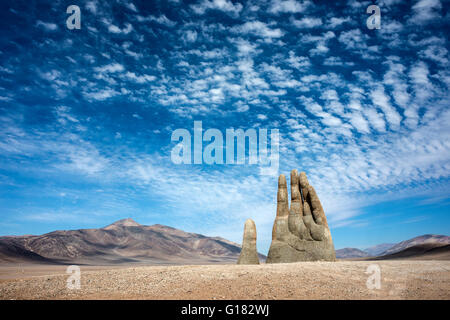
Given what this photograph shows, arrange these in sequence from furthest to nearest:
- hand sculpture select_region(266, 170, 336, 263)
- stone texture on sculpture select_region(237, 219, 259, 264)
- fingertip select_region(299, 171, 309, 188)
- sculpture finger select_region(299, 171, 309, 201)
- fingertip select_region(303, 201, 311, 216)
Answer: fingertip select_region(299, 171, 309, 188), sculpture finger select_region(299, 171, 309, 201), fingertip select_region(303, 201, 311, 216), hand sculpture select_region(266, 170, 336, 263), stone texture on sculpture select_region(237, 219, 259, 264)

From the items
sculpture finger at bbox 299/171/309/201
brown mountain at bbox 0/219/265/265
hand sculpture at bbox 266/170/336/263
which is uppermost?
sculpture finger at bbox 299/171/309/201

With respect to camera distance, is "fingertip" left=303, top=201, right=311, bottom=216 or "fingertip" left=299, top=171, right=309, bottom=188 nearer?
"fingertip" left=303, top=201, right=311, bottom=216

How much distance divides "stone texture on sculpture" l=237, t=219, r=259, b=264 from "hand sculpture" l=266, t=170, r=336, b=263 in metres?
1.55

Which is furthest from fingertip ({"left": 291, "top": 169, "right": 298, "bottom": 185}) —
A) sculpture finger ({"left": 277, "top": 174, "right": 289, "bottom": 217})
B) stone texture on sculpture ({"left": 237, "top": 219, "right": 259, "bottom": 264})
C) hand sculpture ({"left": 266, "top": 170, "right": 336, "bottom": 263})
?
stone texture on sculpture ({"left": 237, "top": 219, "right": 259, "bottom": 264})

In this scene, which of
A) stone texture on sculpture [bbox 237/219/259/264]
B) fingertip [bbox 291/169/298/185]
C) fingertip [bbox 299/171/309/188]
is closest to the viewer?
stone texture on sculpture [bbox 237/219/259/264]

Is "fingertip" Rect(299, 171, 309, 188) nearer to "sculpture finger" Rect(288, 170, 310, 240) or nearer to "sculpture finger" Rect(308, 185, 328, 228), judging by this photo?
"sculpture finger" Rect(288, 170, 310, 240)

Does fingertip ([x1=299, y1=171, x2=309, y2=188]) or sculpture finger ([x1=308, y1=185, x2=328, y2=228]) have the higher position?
fingertip ([x1=299, y1=171, x2=309, y2=188])

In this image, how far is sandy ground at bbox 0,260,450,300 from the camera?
10383mm

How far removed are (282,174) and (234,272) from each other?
11.1 meters

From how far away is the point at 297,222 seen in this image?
820 inches

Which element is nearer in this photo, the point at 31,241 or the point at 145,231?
the point at 31,241

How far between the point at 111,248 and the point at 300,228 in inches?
3781
